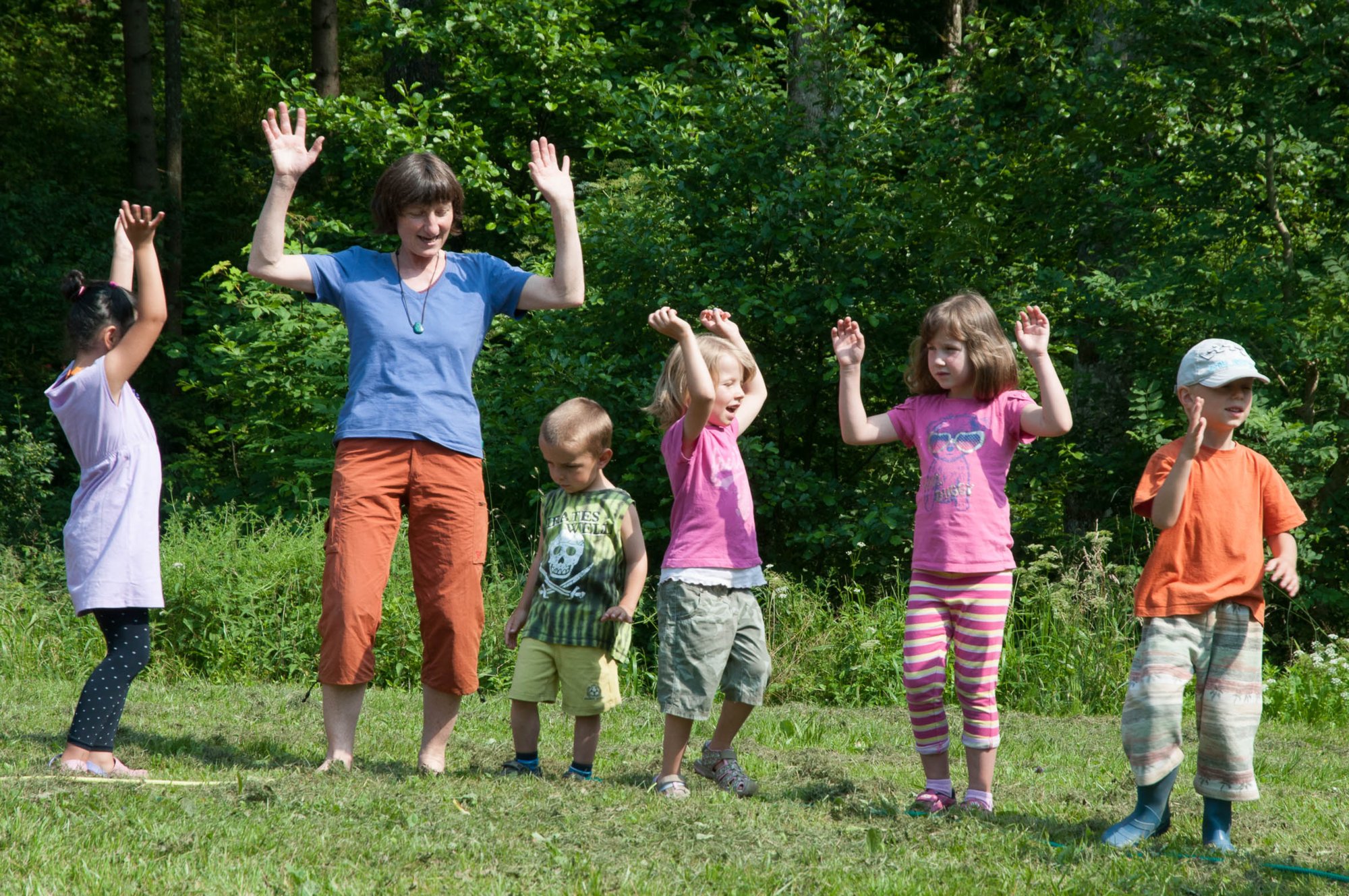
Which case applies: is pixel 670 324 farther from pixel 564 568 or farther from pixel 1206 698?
pixel 1206 698

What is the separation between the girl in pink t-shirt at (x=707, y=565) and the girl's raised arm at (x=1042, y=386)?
3.37ft

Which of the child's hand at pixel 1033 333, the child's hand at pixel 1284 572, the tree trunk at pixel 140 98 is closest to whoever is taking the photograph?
the child's hand at pixel 1284 572

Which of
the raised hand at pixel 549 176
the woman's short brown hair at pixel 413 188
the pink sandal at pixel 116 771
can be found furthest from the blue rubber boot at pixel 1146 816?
the pink sandal at pixel 116 771

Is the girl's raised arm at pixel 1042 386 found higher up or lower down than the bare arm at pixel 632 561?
higher up

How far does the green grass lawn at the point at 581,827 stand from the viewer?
127 inches

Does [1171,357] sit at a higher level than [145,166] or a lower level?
lower

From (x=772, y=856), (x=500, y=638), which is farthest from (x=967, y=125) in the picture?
(x=772, y=856)

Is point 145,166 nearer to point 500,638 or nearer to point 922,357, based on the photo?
point 500,638

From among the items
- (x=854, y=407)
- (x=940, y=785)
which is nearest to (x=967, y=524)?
(x=854, y=407)

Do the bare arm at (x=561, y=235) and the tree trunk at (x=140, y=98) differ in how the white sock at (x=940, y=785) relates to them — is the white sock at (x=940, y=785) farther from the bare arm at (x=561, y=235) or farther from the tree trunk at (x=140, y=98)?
the tree trunk at (x=140, y=98)

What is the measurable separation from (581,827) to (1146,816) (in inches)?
68.2

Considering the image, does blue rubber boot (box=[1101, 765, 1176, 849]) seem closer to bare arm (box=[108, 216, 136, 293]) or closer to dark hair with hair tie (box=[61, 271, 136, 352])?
Answer: dark hair with hair tie (box=[61, 271, 136, 352])

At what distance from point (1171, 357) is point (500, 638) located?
466 cm

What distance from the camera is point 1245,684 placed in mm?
3842
